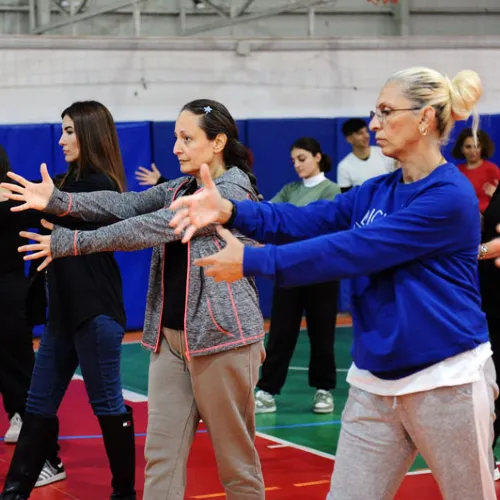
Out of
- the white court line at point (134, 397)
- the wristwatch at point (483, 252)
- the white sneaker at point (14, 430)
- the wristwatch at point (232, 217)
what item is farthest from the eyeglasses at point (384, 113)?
the white court line at point (134, 397)

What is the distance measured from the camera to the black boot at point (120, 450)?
486 centimetres

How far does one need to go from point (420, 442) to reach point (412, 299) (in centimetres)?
43

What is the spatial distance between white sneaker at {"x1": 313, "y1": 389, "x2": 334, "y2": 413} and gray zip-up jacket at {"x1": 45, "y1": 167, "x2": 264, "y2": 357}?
314 cm

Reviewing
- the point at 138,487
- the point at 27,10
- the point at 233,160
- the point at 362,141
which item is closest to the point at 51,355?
the point at 138,487

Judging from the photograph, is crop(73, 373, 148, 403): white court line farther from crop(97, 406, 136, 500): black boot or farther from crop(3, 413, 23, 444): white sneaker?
crop(97, 406, 136, 500): black boot

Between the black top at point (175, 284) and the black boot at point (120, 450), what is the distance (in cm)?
96

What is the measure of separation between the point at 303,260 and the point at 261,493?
1.64 m

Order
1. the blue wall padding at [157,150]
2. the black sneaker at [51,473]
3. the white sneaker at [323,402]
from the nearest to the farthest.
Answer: the black sneaker at [51,473] < the white sneaker at [323,402] < the blue wall padding at [157,150]

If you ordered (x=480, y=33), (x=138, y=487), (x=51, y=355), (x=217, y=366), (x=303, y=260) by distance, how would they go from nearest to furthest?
(x=303, y=260), (x=217, y=366), (x=51, y=355), (x=138, y=487), (x=480, y=33)

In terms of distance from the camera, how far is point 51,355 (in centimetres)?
482

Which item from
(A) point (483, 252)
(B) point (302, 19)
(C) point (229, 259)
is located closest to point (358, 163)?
(B) point (302, 19)

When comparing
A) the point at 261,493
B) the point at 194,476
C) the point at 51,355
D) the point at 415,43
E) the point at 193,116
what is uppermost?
the point at 415,43

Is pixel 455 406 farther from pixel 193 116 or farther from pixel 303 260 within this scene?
pixel 193 116

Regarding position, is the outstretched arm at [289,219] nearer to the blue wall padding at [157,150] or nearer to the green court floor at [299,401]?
the green court floor at [299,401]
